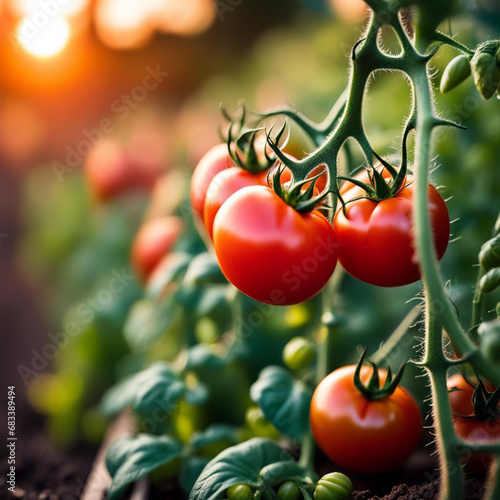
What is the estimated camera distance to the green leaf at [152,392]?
0.90 metres

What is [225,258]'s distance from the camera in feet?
2.11

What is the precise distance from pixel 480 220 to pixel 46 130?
107 inches

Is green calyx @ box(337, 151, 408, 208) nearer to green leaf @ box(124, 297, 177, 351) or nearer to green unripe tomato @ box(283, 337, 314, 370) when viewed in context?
green unripe tomato @ box(283, 337, 314, 370)

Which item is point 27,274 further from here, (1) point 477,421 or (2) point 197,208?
(1) point 477,421

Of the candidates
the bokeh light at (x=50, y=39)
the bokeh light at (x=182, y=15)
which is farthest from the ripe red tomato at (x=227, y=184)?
the bokeh light at (x=182, y=15)

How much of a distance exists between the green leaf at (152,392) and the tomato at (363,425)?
0.25m

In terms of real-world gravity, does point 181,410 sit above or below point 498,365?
below

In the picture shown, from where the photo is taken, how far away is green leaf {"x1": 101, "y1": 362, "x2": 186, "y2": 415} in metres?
0.90

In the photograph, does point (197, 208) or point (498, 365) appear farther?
point (197, 208)

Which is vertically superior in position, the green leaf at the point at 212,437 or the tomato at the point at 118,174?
the tomato at the point at 118,174

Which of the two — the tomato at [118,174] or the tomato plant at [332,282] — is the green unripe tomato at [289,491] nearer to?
the tomato plant at [332,282]

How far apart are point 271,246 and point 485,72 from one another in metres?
0.29

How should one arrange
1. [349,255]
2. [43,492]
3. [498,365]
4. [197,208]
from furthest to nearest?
[43,492]
[197,208]
[349,255]
[498,365]

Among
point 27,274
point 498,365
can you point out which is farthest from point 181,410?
point 27,274
